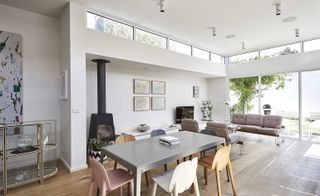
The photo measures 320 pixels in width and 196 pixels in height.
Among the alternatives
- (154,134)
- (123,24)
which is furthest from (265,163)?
(123,24)

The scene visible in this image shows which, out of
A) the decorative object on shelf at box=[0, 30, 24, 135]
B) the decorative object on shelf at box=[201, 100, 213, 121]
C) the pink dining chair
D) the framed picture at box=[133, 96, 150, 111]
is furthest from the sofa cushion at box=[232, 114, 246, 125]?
the decorative object on shelf at box=[0, 30, 24, 135]

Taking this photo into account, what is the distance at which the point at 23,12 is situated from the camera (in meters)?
→ 3.31

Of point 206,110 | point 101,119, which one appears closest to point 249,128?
point 206,110

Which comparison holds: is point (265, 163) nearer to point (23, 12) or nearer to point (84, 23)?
point (84, 23)

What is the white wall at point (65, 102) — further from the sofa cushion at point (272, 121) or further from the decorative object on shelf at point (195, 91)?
the sofa cushion at point (272, 121)

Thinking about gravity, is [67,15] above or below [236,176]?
above

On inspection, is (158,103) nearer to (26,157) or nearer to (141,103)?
(141,103)

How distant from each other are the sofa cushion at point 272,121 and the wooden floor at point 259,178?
1.22 meters

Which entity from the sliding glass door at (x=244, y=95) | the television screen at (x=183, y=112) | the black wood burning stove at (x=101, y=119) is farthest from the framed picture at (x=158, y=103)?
the sliding glass door at (x=244, y=95)

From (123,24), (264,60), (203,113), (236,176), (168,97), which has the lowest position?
(236,176)

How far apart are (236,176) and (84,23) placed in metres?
3.99

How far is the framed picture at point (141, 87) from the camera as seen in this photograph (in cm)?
515

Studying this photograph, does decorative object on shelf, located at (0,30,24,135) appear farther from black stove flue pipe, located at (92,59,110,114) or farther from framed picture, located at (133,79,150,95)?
framed picture, located at (133,79,150,95)

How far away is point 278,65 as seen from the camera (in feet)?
19.3
